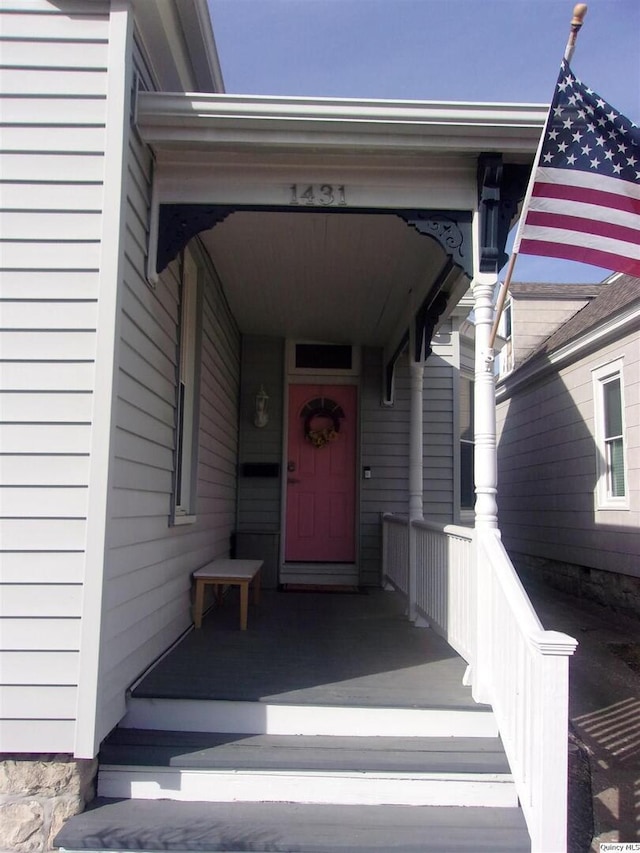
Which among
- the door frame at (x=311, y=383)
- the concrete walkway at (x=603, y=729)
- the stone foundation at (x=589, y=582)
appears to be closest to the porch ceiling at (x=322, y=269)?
the door frame at (x=311, y=383)

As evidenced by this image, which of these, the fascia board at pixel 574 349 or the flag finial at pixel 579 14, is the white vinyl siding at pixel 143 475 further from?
the fascia board at pixel 574 349

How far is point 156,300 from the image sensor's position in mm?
3533

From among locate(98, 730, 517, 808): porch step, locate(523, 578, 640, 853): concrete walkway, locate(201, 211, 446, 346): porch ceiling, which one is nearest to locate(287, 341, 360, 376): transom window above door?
locate(201, 211, 446, 346): porch ceiling

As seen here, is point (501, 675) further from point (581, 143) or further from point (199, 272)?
point (199, 272)

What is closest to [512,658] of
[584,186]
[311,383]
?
[584,186]

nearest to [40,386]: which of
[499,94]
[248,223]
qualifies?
[248,223]

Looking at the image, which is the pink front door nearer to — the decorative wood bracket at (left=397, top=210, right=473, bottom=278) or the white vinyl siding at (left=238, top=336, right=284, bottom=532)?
the white vinyl siding at (left=238, top=336, right=284, bottom=532)

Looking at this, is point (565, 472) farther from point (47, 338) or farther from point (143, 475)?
point (47, 338)

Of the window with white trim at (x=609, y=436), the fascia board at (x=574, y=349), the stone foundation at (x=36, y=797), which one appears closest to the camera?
the stone foundation at (x=36, y=797)

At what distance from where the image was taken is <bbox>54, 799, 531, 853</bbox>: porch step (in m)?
2.46

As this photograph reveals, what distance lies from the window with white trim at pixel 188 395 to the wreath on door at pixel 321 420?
2.53m

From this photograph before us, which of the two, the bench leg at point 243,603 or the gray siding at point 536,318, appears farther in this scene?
the gray siding at point 536,318

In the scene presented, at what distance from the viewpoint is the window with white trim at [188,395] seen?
435cm

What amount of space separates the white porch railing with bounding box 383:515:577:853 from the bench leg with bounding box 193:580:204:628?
1.55 metres
